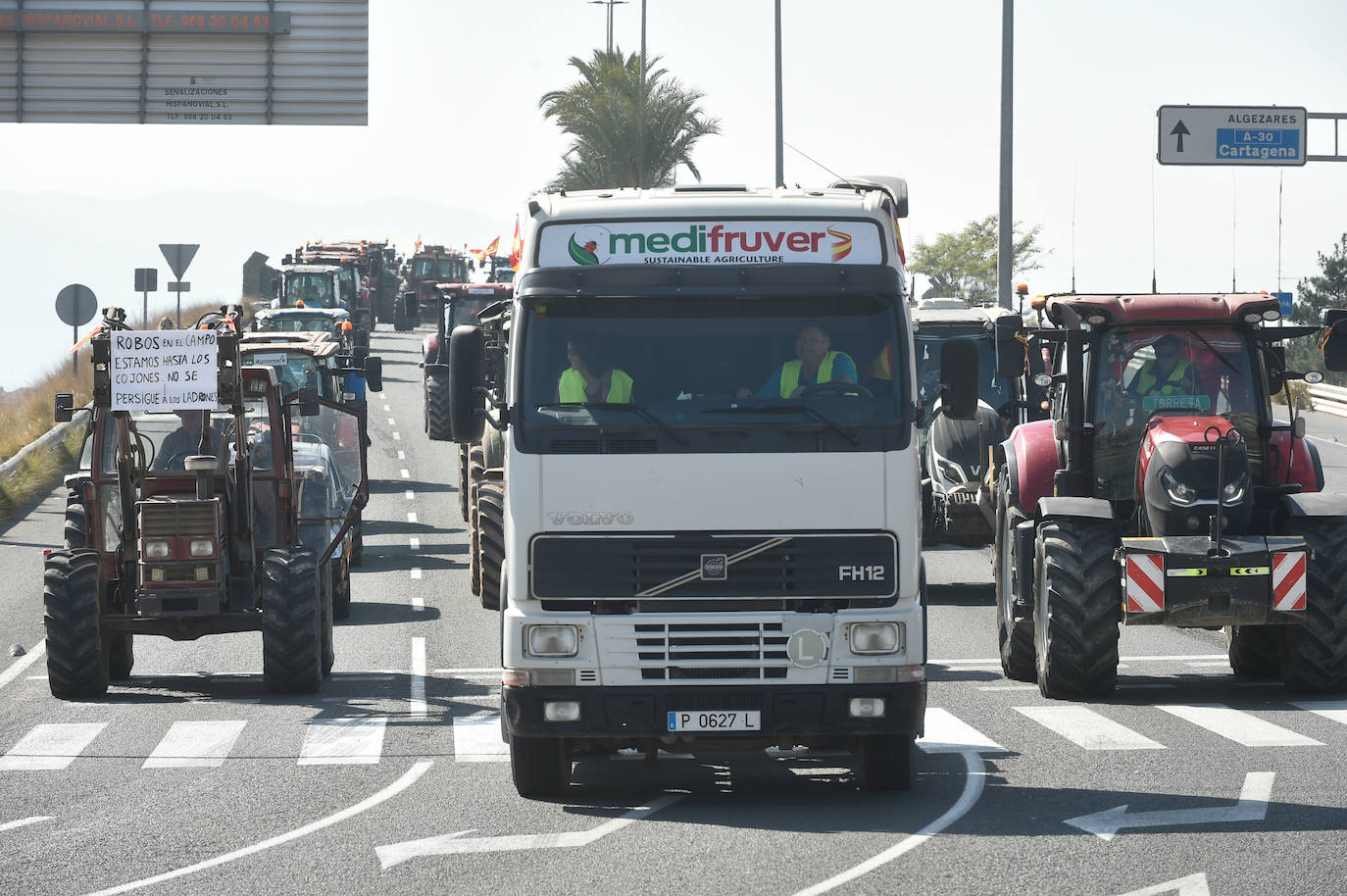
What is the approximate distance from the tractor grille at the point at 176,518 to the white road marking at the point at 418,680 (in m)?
2.00

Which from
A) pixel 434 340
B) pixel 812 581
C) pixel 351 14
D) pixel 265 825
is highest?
pixel 351 14

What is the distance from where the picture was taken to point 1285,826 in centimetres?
1048

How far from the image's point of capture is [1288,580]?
560 inches

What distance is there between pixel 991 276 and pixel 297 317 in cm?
4384

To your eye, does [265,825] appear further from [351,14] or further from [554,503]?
[351,14]

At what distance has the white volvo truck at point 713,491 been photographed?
10828 millimetres

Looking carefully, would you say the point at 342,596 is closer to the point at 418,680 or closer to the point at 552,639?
the point at 418,680

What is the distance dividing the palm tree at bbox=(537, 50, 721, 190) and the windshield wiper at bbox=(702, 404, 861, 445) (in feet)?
133

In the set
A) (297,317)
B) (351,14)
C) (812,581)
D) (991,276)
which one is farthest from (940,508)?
(991,276)

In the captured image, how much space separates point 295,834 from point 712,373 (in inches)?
124

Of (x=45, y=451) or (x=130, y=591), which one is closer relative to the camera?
(x=130, y=591)

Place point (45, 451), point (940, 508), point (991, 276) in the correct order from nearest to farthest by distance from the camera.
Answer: point (940, 508), point (45, 451), point (991, 276)

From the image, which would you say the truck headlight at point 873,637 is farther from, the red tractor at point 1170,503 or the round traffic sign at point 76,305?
the round traffic sign at point 76,305

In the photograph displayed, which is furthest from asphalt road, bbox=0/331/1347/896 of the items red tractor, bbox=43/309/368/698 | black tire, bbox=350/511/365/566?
black tire, bbox=350/511/365/566
